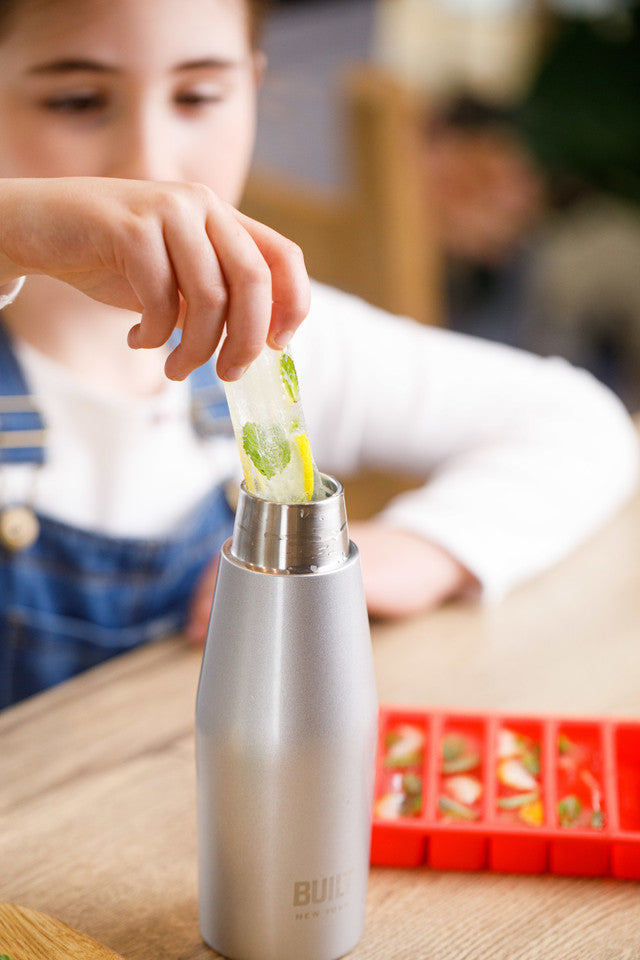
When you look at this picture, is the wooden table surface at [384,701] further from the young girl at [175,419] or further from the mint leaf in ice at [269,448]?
the mint leaf in ice at [269,448]

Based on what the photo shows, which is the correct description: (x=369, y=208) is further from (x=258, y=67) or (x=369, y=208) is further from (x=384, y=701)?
(x=384, y=701)

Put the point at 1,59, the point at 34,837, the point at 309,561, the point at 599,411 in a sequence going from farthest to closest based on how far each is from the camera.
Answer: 1. the point at 599,411
2. the point at 1,59
3. the point at 34,837
4. the point at 309,561

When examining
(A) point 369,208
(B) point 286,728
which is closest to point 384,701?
(B) point 286,728

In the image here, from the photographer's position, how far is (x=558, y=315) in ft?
8.52

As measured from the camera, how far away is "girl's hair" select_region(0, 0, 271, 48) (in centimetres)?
70

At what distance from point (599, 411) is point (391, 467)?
217 millimetres

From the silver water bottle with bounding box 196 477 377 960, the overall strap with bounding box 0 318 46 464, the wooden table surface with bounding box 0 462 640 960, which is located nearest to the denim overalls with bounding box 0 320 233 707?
the overall strap with bounding box 0 318 46 464

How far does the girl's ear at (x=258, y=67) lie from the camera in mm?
851

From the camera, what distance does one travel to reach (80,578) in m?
0.85

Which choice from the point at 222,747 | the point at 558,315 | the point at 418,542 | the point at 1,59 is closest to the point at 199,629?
the point at 418,542

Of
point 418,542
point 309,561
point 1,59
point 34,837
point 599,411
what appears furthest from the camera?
point 599,411

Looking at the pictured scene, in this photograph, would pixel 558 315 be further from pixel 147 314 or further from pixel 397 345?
pixel 147 314

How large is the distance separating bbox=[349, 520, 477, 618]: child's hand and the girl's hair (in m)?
0.40

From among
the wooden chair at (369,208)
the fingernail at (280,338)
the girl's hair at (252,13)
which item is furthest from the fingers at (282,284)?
the wooden chair at (369,208)
